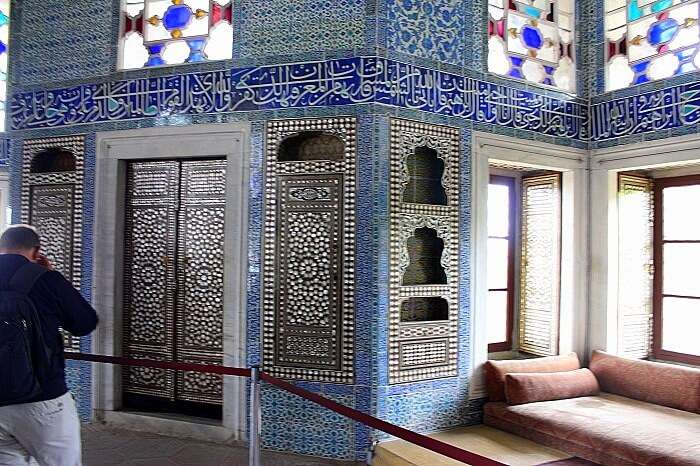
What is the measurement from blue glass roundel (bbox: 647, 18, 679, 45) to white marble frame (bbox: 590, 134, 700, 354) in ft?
2.64

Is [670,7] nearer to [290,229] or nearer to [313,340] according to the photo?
[290,229]

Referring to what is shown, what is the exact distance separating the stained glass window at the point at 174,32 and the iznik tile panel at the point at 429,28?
1.22m

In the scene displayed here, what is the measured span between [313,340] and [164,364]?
98cm

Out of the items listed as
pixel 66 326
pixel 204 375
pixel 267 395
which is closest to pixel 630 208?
pixel 267 395

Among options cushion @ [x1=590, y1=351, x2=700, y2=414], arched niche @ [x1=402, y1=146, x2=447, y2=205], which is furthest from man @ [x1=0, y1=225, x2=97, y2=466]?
cushion @ [x1=590, y1=351, x2=700, y2=414]

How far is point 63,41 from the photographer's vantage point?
473cm

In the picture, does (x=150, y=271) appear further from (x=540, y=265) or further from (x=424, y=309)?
(x=540, y=265)

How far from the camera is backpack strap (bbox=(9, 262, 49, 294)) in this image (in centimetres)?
251

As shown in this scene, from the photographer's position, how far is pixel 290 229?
13.3ft

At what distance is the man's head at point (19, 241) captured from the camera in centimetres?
264

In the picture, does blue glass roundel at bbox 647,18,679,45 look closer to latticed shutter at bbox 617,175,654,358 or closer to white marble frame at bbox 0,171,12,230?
latticed shutter at bbox 617,175,654,358

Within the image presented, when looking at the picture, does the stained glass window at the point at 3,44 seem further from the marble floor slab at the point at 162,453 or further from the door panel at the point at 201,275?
the marble floor slab at the point at 162,453

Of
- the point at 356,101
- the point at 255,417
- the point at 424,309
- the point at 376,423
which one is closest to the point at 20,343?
the point at 255,417

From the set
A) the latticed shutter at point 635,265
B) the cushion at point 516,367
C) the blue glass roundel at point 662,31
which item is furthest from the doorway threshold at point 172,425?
the blue glass roundel at point 662,31
